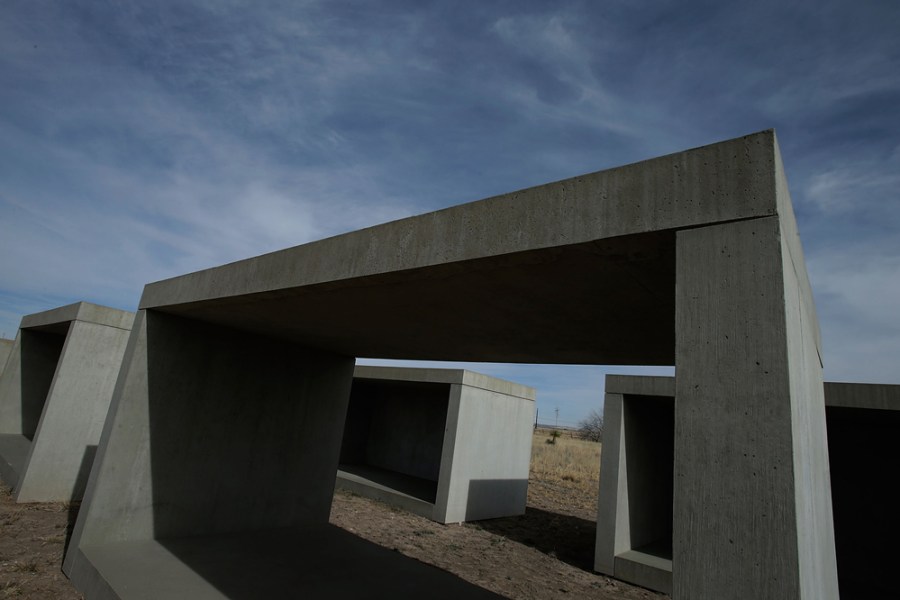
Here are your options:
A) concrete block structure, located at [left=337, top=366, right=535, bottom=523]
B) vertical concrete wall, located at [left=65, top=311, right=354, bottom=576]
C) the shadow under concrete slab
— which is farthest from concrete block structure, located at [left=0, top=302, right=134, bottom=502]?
concrete block structure, located at [left=337, top=366, right=535, bottom=523]

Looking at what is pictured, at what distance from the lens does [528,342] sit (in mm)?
3910

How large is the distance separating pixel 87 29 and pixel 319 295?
4.47 m

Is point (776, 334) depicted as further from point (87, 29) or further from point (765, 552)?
point (87, 29)

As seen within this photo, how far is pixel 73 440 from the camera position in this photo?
725 centimetres

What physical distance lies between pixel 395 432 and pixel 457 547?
6.34 m

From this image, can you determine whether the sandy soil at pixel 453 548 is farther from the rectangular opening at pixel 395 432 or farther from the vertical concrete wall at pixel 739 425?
the vertical concrete wall at pixel 739 425

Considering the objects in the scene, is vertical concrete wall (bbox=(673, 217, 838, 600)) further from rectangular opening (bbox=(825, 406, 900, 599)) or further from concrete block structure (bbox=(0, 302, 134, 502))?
concrete block structure (bbox=(0, 302, 134, 502))

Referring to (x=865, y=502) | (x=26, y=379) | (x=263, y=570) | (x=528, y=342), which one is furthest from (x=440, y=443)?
(x=528, y=342)

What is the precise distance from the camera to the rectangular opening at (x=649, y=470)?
732cm

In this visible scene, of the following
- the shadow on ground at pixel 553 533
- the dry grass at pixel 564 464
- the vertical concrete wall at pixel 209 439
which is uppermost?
the vertical concrete wall at pixel 209 439

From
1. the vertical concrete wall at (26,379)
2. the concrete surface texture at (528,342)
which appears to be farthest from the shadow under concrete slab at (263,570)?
the vertical concrete wall at (26,379)

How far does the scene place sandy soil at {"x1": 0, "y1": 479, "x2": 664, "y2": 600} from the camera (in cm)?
444

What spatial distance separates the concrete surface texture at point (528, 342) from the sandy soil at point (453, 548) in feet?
1.73

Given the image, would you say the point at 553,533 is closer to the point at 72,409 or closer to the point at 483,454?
the point at 483,454
